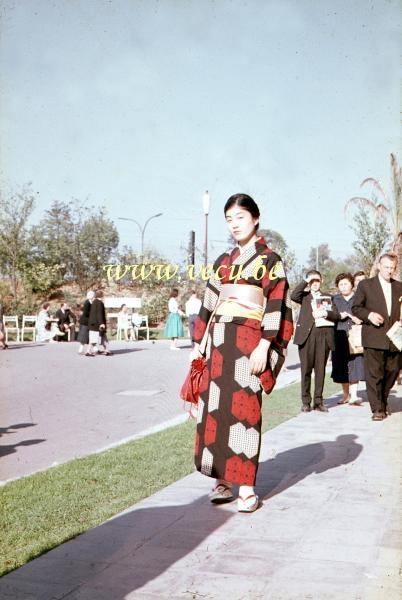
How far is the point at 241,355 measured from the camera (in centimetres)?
494

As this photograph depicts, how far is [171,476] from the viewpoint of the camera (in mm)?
5820

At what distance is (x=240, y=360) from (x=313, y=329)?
556 cm

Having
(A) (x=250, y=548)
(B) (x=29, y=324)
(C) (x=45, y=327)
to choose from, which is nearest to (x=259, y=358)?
(A) (x=250, y=548)

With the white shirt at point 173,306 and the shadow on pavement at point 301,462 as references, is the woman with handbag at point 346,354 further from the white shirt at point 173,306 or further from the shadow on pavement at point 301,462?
the white shirt at point 173,306

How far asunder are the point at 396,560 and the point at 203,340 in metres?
1.98

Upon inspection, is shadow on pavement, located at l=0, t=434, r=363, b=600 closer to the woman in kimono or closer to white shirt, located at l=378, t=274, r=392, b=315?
the woman in kimono

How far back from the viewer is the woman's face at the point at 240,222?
5.01m

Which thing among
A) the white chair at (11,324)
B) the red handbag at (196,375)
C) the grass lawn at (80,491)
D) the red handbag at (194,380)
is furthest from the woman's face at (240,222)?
the white chair at (11,324)

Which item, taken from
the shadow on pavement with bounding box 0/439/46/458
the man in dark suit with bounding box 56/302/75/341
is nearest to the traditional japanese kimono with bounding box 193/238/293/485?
the shadow on pavement with bounding box 0/439/46/458

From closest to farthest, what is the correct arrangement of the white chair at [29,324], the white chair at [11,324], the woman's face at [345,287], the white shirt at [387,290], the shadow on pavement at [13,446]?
the shadow on pavement at [13,446], the white shirt at [387,290], the woman's face at [345,287], the white chair at [29,324], the white chair at [11,324]

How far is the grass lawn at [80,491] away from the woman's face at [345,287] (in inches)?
160

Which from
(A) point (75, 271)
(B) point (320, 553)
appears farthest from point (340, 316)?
(A) point (75, 271)

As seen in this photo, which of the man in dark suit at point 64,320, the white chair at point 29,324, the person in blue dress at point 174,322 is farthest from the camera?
the white chair at point 29,324

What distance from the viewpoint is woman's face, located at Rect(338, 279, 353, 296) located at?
35.6 feet
